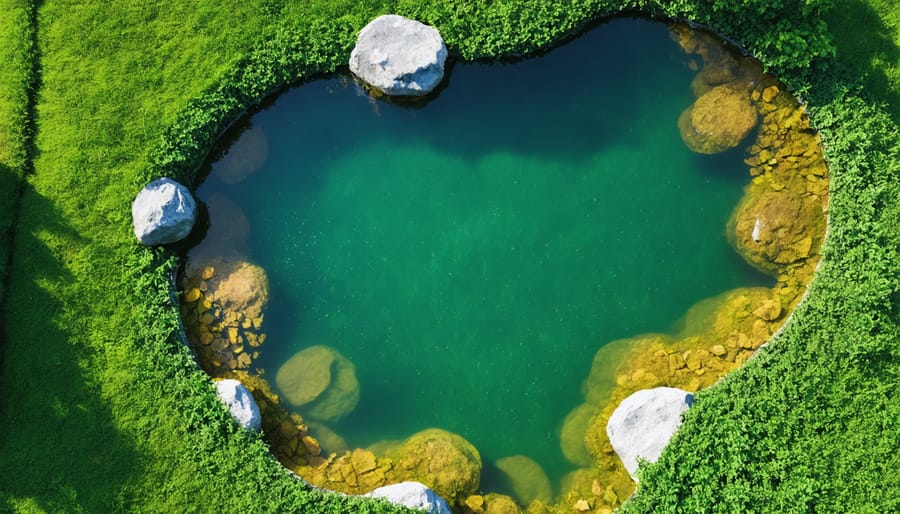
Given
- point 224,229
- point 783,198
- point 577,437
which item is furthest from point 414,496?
point 783,198

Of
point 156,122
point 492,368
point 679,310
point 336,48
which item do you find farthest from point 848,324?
point 156,122

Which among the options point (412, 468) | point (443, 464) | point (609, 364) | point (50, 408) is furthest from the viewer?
point (609, 364)

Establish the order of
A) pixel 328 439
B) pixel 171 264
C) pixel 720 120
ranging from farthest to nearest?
pixel 720 120
pixel 328 439
pixel 171 264

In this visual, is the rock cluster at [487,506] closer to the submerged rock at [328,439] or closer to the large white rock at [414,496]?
the large white rock at [414,496]

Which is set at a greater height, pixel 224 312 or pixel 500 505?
pixel 224 312

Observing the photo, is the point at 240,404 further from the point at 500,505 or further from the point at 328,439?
the point at 500,505

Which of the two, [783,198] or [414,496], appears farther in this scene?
[783,198]
